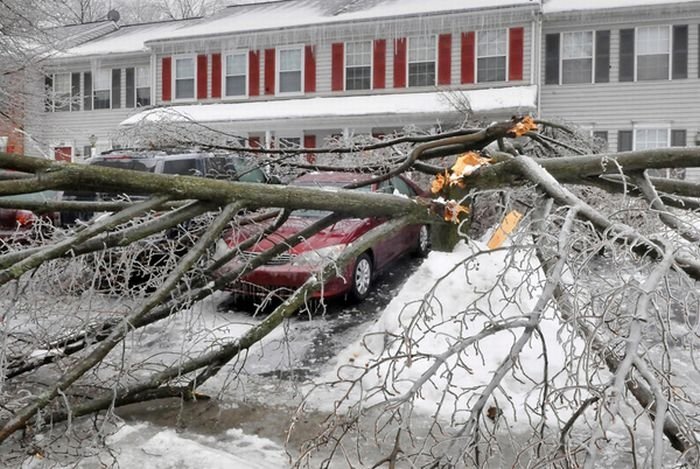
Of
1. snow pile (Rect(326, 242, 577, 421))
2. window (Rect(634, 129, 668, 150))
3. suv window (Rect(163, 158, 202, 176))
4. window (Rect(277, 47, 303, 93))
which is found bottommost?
snow pile (Rect(326, 242, 577, 421))

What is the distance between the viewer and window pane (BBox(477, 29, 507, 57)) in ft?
62.3

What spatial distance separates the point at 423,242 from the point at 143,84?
16.7 meters

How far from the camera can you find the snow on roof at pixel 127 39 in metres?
24.1

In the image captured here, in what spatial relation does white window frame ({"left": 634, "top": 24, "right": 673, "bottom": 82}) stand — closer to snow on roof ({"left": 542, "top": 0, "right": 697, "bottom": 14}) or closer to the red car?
snow on roof ({"left": 542, "top": 0, "right": 697, "bottom": 14})

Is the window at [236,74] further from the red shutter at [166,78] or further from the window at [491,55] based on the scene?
the window at [491,55]

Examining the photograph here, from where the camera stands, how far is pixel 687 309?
204 cm

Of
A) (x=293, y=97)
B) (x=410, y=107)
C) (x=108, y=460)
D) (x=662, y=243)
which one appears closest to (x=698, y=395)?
(x=662, y=243)

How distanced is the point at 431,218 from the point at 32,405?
87.3 inches

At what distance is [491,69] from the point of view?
19266 millimetres

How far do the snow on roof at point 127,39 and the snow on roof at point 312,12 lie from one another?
1858 millimetres

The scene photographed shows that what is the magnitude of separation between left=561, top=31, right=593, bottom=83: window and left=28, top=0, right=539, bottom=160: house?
107cm

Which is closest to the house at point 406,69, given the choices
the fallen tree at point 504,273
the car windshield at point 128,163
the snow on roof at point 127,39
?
the snow on roof at point 127,39

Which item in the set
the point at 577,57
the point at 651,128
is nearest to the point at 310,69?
the point at 577,57

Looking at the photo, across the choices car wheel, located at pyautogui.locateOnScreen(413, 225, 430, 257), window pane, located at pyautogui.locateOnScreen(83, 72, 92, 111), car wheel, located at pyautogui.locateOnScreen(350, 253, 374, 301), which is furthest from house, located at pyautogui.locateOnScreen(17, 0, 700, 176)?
car wheel, located at pyautogui.locateOnScreen(350, 253, 374, 301)
